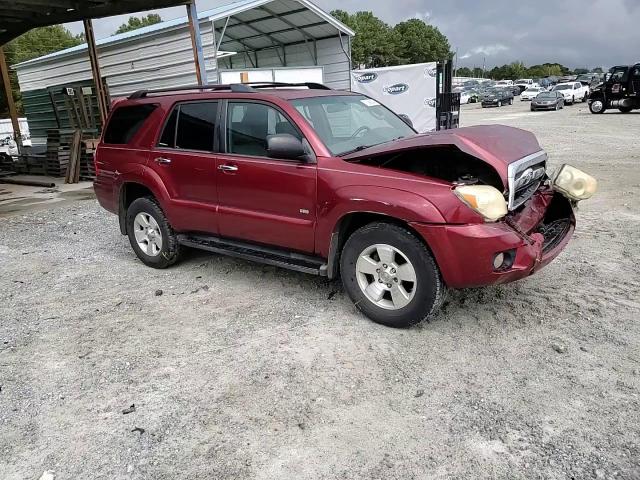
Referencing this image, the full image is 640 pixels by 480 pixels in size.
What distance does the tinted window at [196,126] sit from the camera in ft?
15.1

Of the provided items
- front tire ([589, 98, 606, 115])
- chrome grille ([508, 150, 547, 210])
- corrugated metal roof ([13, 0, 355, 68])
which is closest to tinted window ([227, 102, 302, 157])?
chrome grille ([508, 150, 547, 210])

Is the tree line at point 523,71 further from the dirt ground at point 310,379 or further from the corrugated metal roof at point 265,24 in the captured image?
the dirt ground at point 310,379

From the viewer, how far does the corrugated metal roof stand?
12.7 metres

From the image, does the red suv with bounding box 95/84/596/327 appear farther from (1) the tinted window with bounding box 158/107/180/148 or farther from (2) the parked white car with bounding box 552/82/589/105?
(2) the parked white car with bounding box 552/82/589/105

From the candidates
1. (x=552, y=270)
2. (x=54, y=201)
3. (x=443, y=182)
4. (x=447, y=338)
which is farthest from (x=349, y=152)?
(x=54, y=201)

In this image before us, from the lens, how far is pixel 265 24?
15.9 m

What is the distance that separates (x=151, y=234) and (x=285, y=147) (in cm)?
223

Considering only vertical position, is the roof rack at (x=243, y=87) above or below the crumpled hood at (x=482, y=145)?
above

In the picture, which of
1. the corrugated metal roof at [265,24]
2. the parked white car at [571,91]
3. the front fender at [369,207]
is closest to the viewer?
the front fender at [369,207]

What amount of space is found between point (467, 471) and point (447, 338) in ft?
4.28

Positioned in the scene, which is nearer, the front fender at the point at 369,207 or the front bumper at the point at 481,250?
the front bumper at the point at 481,250

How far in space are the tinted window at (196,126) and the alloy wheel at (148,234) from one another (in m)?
0.93

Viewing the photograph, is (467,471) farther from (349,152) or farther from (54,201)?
(54,201)

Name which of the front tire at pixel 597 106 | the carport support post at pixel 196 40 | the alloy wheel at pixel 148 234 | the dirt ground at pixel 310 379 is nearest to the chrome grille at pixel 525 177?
the dirt ground at pixel 310 379
